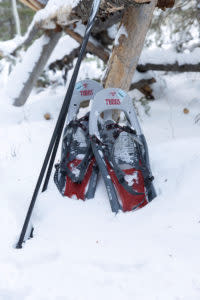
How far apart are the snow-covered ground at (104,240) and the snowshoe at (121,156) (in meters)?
0.10

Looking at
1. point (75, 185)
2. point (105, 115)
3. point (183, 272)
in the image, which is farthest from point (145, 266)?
point (105, 115)

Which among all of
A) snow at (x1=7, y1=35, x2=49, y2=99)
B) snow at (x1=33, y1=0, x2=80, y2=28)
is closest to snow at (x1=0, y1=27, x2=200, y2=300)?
snow at (x1=33, y1=0, x2=80, y2=28)

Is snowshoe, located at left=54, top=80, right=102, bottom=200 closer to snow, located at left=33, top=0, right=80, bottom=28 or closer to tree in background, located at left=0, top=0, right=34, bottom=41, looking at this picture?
snow, located at left=33, top=0, right=80, bottom=28

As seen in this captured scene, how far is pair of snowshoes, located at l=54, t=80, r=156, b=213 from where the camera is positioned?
2.28 m

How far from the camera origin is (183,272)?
5.16 feet

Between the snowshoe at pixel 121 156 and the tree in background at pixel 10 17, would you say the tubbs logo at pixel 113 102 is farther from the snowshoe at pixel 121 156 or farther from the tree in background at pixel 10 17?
the tree in background at pixel 10 17

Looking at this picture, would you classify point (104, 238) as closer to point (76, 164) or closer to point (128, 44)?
point (76, 164)

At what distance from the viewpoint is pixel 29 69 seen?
441cm

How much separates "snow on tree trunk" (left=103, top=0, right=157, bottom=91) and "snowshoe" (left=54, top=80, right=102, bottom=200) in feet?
1.56

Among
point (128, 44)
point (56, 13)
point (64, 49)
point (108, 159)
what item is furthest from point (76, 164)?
point (64, 49)

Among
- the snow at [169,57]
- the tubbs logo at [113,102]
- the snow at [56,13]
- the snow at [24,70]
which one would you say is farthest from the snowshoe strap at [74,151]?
the snow at [24,70]

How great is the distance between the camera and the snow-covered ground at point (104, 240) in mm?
1540

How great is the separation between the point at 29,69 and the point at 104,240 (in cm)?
317

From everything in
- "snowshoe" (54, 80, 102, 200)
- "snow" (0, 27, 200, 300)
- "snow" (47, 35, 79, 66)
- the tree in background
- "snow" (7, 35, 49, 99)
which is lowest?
"snow" (0, 27, 200, 300)
